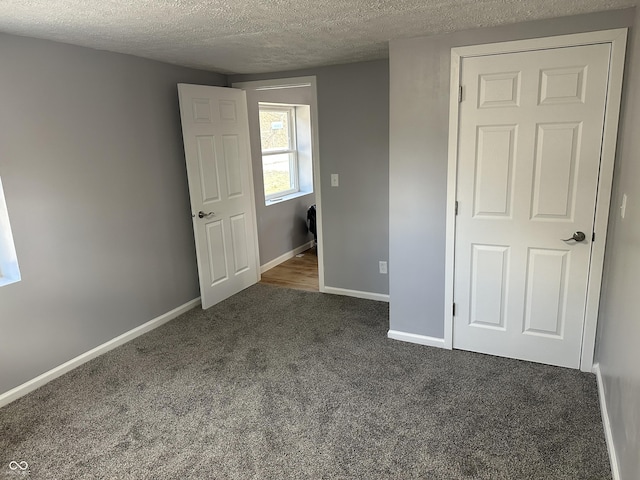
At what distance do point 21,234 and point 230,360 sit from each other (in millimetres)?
1504

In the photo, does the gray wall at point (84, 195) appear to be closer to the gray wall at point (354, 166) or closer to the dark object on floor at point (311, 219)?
the gray wall at point (354, 166)

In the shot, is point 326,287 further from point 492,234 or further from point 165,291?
point 492,234

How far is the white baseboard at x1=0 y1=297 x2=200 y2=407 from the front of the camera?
264 cm

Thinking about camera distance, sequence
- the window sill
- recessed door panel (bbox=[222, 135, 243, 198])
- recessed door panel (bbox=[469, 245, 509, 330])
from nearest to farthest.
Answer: recessed door panel (bbox=[469, 245, 509, 330]), recessed door panel (bbox=[222, 135, 243, 198]), the window sill

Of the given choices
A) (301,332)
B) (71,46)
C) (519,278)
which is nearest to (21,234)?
(71,46)

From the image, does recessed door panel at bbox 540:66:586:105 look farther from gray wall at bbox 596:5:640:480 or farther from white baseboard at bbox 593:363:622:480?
white baseboard at bbox 593:363:622:480

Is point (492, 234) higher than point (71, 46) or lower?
lower

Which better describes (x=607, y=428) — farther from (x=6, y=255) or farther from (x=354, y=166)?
(x=6, y=255)

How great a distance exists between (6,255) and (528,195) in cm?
314

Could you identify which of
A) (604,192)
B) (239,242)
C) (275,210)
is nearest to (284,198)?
(275,210)

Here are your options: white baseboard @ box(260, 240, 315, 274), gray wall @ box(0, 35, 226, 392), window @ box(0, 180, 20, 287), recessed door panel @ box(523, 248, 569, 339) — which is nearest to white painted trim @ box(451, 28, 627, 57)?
recessed door panel @ box(523, 248, 569, 339)

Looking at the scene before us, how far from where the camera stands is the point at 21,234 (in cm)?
262

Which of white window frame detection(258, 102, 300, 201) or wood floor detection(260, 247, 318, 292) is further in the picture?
white window frame detection(258, 102, 300, 201)

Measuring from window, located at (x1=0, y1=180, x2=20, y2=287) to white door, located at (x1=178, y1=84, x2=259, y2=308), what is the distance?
4.51 feet
